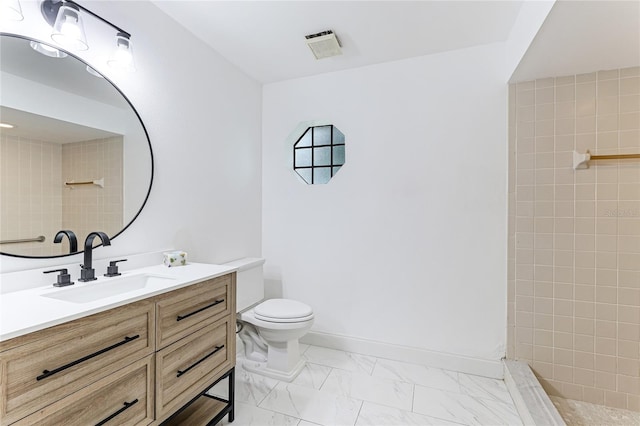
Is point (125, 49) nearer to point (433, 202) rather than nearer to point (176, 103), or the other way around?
point (176, 103)

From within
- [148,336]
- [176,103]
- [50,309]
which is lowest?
[148,336]

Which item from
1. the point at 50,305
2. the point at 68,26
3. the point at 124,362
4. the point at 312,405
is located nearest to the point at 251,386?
the point at 312,405

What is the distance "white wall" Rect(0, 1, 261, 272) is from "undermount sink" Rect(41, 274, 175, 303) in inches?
6.3

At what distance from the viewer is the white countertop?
32.8 inches

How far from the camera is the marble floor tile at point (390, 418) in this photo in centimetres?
166

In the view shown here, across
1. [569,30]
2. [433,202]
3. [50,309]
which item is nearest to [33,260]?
[50,309]

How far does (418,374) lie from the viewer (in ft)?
7.11

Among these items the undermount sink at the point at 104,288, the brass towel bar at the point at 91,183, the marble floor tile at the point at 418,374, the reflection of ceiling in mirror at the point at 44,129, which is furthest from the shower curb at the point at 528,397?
the reflection of ceiling in mirror at the point at 44,129

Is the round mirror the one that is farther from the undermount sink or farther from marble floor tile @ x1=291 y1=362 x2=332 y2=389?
marble floor tile @ x1=291 y1=362 x2=332 y2=389

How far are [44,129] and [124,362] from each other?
1044 millimetres

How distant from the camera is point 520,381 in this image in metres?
1.86

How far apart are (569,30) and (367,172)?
1420mm

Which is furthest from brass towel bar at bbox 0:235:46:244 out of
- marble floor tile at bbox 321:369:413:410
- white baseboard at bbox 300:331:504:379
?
white baseboard at bbox 300:331:504:379

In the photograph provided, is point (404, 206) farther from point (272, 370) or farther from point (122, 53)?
point (122, 53)
